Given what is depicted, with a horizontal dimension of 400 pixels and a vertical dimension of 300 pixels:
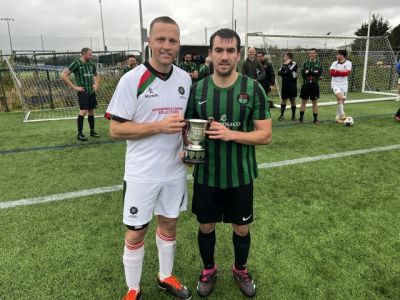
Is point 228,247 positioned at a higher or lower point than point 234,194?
lower

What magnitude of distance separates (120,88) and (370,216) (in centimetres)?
305

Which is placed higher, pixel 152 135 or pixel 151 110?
pixel 151 110

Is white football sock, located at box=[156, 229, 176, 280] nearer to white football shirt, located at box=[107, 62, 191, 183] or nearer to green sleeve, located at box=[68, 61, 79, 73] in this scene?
white football shirt, located at box=[107, 62, 191, 183]

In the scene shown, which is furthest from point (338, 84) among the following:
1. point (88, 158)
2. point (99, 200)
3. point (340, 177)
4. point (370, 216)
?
point (99, 200)

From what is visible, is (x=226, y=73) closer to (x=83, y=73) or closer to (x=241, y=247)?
(x=241, y=247)

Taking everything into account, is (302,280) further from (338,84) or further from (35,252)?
(338,84)

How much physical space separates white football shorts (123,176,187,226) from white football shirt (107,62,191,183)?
4cm

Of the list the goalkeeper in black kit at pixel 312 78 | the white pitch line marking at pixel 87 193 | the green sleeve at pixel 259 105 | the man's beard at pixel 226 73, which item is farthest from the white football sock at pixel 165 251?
the goalkeeper in black kit at pixel 312 78

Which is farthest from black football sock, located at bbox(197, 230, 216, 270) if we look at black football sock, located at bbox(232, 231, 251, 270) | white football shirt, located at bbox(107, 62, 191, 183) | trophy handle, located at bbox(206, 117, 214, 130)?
trophy handle, located at bbox(206, 117, 214, 130)

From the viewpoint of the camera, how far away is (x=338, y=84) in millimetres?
8594

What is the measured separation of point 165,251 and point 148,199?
1.72ft

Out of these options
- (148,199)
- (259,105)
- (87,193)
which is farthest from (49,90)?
(259,105)

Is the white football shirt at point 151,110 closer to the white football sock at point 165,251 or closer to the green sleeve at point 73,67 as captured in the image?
the white football sock at point 165,251

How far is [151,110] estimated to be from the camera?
2.05 m
